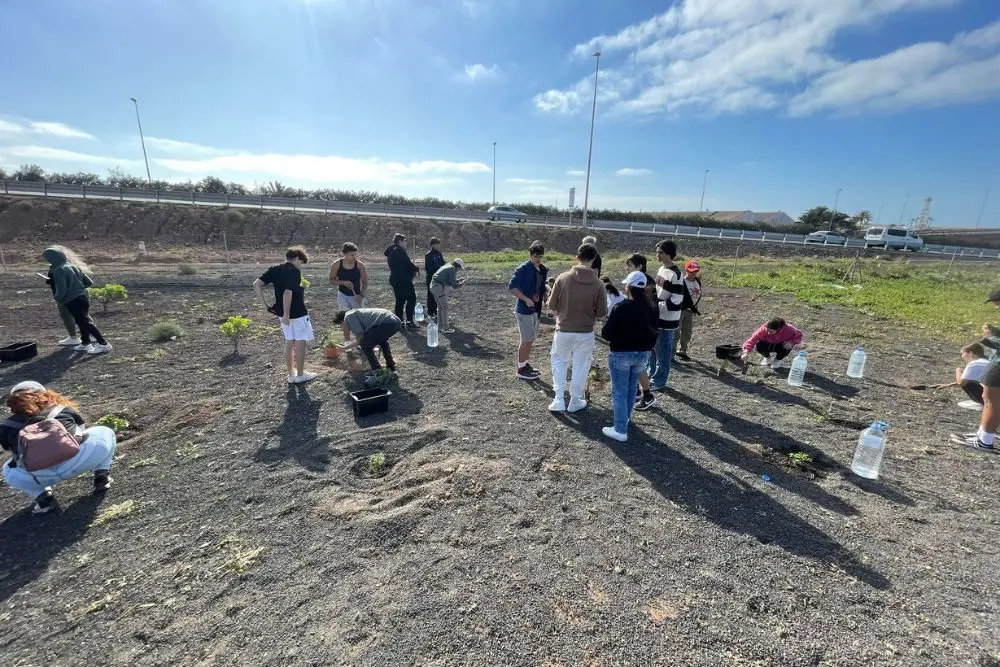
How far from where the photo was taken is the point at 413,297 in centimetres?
907

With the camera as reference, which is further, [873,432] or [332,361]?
[332,361]

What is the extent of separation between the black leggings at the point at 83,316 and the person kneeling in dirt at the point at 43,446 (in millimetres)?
4598

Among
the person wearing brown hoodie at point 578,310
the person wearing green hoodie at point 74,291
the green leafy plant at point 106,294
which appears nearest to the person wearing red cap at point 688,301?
the person wearing brown hoodie at point 578,310

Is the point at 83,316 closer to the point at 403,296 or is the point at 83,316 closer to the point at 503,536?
the point at 403,296

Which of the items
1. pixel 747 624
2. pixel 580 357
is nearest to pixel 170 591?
pixel 747 624

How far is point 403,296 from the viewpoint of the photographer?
8719mm

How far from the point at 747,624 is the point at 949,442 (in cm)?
418

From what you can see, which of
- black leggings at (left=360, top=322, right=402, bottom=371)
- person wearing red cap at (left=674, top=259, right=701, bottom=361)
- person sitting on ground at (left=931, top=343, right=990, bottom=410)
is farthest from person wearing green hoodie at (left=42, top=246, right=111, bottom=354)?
person sitting on ground at (left=931, top=343, right=990, bottom=410)

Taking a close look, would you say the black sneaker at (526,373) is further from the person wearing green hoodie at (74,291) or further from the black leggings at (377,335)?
the person wearing green hoodie at (74,291)

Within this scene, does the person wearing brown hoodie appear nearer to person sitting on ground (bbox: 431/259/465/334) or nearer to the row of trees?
person sitting on ground (bbox: 431/259/465/334)

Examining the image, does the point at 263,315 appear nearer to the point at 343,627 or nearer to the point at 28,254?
the point at 343,627

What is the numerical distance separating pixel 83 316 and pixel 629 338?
861 centimetres

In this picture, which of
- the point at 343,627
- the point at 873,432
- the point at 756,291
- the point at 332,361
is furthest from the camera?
the point at 756,291

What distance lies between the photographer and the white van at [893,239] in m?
30.5
